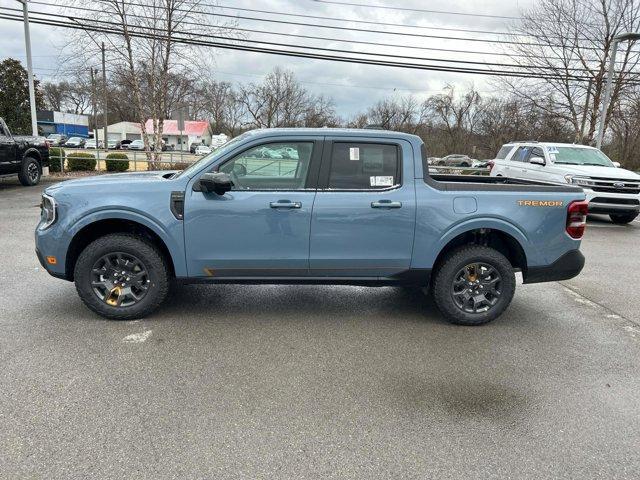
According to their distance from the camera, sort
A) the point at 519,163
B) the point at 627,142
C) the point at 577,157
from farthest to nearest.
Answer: the point at 627,142 → the point at 519,163 → the point at 577,157

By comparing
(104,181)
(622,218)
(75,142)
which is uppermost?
(75,142)

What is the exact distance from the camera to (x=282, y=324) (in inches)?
174

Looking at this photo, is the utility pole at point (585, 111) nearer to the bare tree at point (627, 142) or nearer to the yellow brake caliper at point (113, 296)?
the bare tree at point (627, 142)

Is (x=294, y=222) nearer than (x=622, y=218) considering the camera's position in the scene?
Yes

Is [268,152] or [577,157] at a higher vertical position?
[577,157]

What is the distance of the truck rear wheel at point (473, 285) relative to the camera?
14.4 feet

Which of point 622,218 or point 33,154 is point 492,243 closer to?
point 622,218

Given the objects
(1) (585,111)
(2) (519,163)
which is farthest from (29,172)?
(1) (585,111)

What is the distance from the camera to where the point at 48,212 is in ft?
13.8

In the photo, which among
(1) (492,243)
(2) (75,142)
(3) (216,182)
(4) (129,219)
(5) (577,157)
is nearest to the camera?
(3) (216,182)

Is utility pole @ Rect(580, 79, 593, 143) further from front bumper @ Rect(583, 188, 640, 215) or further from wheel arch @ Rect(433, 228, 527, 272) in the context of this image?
wheel arch @ Rect(433, 228, 527, 272)

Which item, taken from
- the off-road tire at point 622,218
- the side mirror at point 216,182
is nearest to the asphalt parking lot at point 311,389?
the side mirror at point 216,182

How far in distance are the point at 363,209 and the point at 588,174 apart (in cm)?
867

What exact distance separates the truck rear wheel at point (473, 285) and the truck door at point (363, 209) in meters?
0.43
